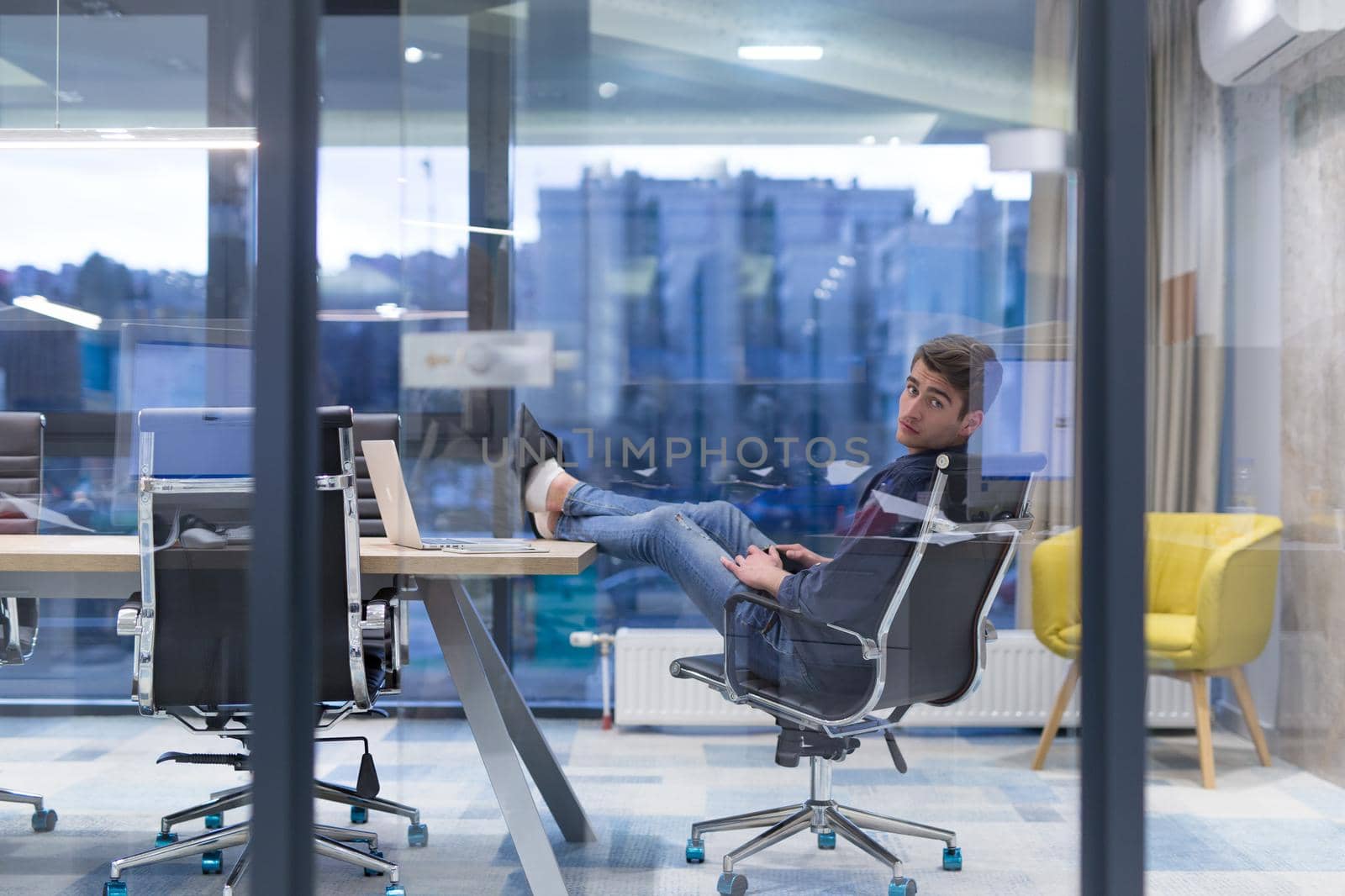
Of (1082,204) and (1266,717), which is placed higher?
(1082,204)

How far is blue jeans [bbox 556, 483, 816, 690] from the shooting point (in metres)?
2.76

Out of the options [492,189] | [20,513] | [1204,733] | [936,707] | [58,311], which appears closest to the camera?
[1204,733]

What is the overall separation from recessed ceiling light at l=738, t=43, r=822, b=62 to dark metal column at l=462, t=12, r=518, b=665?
0.87 m

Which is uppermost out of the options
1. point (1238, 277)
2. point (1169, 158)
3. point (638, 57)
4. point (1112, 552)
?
point (638, 57)

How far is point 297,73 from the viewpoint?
6.21ft

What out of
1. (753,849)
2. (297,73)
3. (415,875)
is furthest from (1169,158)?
(415,875)

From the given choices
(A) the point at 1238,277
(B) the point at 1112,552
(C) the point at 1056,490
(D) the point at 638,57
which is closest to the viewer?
(B) the point at 1112,552

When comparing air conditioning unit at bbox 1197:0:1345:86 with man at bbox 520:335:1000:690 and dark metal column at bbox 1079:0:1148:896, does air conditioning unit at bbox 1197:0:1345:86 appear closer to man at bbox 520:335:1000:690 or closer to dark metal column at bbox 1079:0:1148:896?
dark metal column at bbox 1079:0:1148:896

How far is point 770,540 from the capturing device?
9.30ft

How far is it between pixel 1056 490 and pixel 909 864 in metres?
1.19

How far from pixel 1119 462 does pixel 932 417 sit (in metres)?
0.92

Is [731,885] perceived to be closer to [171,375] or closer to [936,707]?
[936,707]

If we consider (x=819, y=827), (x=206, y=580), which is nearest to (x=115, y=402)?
(x=206, y=580)

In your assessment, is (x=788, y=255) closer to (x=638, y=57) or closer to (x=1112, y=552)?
(x=638, y=57)
